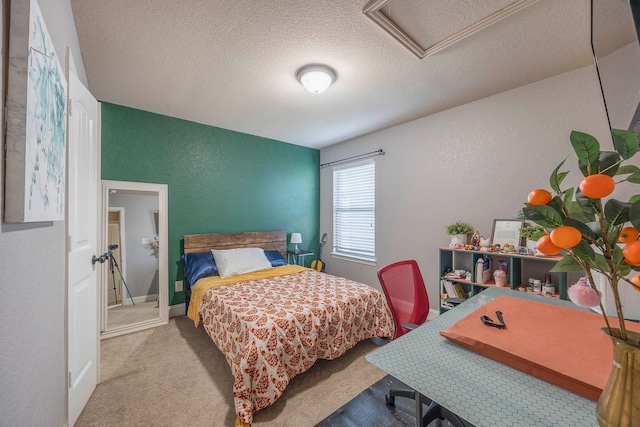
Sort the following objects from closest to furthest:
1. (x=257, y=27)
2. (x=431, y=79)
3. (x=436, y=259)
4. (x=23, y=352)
Answer: (x=23, y=352) < (x=257, y=27) < (x=431, y=79) < (x=436, y=259)

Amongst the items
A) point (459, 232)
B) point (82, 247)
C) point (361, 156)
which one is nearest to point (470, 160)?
point (459, 232)

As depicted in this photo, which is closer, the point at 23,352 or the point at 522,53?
the point at 23,352

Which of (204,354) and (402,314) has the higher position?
(402,314)

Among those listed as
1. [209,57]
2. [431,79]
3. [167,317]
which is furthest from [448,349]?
[167,317]

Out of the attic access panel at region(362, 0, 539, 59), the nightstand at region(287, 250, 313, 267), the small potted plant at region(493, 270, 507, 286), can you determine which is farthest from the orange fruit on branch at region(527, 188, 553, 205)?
the nightstand at region(287, 250, 313, 267)

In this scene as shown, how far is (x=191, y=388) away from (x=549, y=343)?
2.24m

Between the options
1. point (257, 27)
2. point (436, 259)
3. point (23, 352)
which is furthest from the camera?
point (436, 259)

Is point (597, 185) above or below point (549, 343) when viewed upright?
above

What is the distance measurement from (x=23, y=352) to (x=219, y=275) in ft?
7.60

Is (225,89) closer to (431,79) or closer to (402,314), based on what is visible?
(431,79)

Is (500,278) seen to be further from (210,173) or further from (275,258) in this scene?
(210,173)

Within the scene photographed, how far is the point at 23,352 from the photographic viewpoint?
784 millimetres

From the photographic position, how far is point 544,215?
0.54m

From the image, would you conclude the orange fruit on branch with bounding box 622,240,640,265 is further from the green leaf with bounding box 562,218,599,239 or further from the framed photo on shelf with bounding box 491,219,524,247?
the framed photo on shelf with bounding box 491,219,524,247
